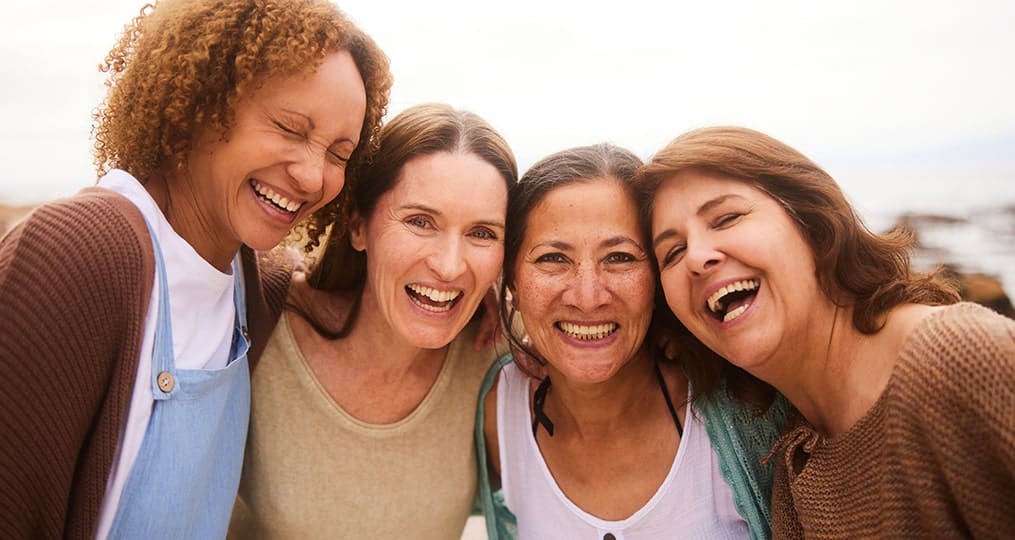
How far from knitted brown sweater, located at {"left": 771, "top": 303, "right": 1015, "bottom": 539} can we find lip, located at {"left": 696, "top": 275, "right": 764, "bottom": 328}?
0.45m

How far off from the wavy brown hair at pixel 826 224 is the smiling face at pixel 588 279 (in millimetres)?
312

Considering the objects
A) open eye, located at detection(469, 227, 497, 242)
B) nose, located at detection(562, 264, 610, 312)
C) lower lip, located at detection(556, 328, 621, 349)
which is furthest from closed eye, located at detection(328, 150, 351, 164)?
lower lip, located at detection(556, 328, 621, 349)

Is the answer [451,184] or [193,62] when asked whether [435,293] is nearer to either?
[451,184]

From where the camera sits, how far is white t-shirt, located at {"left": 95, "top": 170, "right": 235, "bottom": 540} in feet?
6.44

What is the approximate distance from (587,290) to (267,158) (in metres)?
1.17

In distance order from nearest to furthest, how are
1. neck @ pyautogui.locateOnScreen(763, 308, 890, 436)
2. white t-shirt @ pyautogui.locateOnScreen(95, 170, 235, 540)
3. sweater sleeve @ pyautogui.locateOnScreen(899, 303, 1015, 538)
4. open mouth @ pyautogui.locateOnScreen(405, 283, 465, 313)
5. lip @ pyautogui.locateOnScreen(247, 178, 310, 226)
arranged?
sweater sleeve @ pyautogui.locateOnScreen(899, 303, 1015, 538) < white t-shirt @ pyautogui.locateOnScreen(95, 170, 235, 540) < neck @ pyautogui.locateOnScreen(763, 308, 890, 436) < lip @ pyautogui.locateOnScreen(247, 178, 310, 226) < open mouth @ pyautogui.locateOnScreen(405, 283, 465, 313)

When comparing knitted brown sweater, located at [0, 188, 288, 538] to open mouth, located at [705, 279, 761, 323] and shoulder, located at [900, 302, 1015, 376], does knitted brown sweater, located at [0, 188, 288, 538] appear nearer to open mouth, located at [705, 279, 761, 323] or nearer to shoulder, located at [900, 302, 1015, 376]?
open mouth, located at [705, 279, 761, 323]

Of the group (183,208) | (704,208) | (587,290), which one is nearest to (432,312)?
(587,290)

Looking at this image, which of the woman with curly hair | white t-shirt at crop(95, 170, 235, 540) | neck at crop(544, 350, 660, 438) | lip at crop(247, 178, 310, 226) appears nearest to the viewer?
the woman with curly hair

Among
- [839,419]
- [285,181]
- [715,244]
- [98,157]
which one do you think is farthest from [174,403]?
[839,419]

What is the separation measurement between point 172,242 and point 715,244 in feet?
5.50

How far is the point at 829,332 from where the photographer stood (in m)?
2.26

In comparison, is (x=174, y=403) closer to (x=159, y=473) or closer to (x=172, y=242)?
(x=159, y=473)

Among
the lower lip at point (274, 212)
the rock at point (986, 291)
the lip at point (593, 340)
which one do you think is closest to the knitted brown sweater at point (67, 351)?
the lower lip at point (274, 212)
